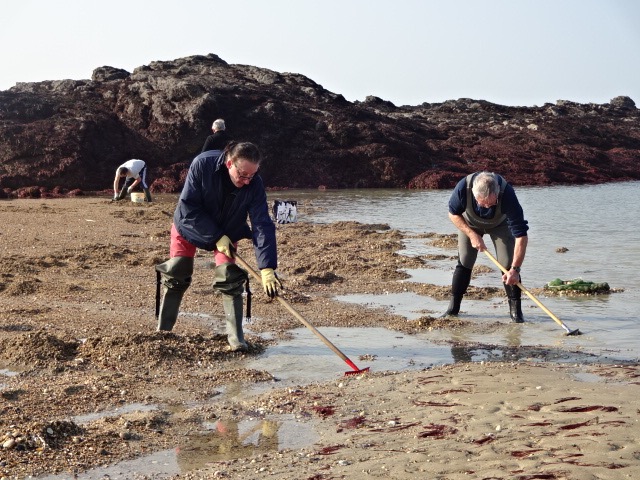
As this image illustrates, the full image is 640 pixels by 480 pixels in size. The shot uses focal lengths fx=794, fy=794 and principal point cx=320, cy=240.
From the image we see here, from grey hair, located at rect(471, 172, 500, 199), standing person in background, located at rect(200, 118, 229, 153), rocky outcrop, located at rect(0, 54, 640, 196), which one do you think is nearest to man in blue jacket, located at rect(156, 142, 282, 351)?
grey hair, located at rect(471, 172, 500, 199)

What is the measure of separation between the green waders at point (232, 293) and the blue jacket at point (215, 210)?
9.6 inches

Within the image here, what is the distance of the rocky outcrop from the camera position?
28.0m

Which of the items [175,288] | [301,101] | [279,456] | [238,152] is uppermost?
[301,101]

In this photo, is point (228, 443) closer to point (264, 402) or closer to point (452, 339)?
point (264, 402)

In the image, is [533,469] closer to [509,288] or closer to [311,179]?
[509,288]

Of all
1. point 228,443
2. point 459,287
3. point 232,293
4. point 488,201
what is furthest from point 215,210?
point 459,287

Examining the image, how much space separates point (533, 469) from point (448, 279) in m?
6.85

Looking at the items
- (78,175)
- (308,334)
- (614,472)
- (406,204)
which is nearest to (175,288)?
(308,334)

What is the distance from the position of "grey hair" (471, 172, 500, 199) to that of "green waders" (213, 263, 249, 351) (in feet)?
7.69

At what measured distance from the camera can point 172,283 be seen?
6.66 metres

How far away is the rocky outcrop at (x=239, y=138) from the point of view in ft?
91.9

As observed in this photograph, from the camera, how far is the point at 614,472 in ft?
12.0

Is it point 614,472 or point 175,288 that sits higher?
point 175,288

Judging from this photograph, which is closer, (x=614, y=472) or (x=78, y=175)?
(x=614, y=472)
